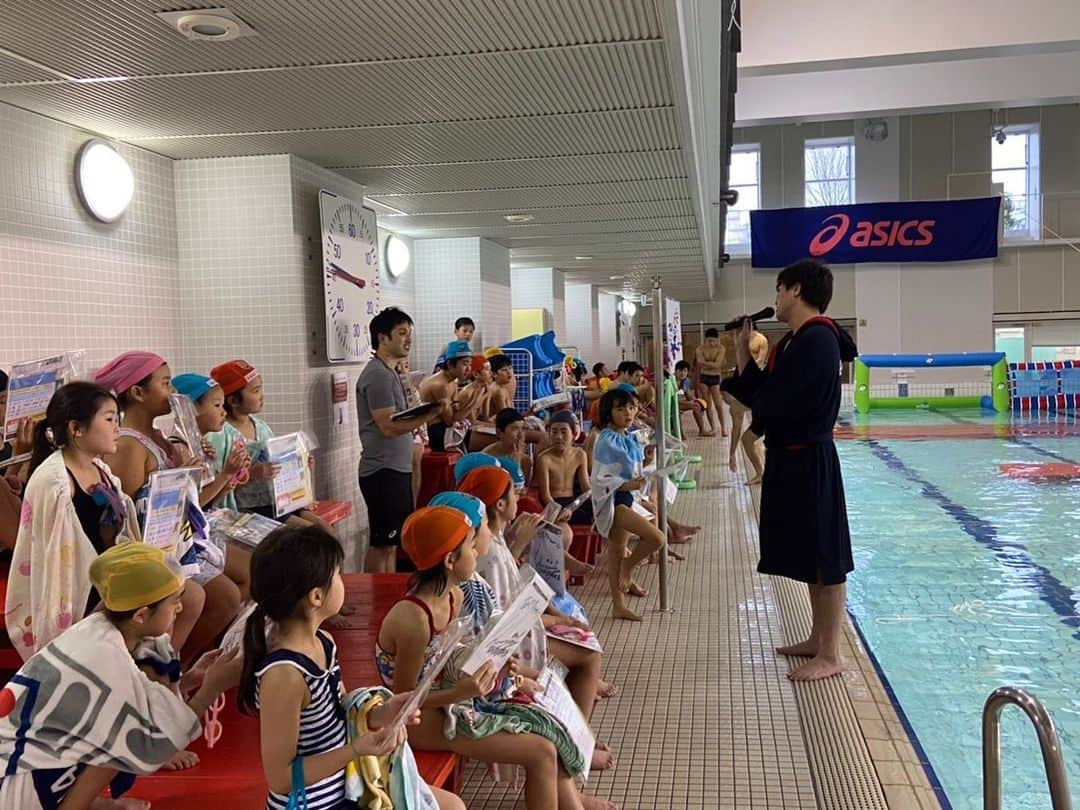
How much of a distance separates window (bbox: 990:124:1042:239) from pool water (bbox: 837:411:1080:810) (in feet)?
41.1

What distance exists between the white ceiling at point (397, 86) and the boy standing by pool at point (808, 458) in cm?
114

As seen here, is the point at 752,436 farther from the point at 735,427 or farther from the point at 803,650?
the point at 803,650

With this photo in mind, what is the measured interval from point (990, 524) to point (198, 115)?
660 centimetres

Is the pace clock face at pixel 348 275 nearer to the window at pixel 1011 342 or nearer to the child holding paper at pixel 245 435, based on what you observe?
the child holding paper at pixel 245 435

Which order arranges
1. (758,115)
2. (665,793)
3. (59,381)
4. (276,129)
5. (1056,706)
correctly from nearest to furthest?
1. (665,793)
2. (59,381)
3. (1056,706)
4. (276,129)
5. (758,115)

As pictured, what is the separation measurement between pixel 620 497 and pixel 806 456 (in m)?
1.40

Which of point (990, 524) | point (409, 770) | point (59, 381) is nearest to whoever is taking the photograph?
point (409, 770)

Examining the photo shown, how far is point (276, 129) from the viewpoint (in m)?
4.54

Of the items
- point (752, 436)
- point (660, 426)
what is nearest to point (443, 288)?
point (752, 436)

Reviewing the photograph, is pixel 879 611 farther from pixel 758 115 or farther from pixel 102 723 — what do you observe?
pixel 758 115

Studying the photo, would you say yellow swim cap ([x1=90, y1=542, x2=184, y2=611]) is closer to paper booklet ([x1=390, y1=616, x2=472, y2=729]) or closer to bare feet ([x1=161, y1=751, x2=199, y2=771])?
bare feet ([x1=161, y1=751, x2=199, y2=771])

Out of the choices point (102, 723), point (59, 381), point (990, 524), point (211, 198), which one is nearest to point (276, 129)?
point (211, 198)

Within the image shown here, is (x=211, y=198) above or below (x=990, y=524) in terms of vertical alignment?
above

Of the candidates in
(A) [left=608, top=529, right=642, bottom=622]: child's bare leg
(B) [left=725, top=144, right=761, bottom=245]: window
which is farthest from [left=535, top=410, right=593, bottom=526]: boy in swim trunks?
(B) [left=725, top=144, right=761, bottom=245]: window
